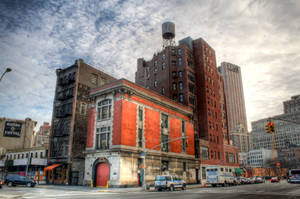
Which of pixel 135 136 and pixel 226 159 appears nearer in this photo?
pixel 135 136

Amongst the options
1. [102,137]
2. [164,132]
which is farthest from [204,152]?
[102,137]

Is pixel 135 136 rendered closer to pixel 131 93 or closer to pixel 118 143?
pixel 118 143

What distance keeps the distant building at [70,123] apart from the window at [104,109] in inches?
177

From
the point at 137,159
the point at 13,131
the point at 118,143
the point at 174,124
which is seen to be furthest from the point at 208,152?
the point at 13,131

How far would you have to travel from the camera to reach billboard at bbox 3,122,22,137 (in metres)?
81.8

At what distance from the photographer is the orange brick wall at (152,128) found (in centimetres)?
4362

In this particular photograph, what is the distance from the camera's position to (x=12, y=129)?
273 feet

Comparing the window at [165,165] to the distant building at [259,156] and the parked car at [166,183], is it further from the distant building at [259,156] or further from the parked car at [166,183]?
the distant building at [259,156]

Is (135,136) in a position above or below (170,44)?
below

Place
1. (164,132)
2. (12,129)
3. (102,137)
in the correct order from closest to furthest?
(102,137), (164,132), (12,129)

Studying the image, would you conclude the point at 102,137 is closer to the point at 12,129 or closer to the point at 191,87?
the point at 191,87

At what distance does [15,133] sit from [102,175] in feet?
193

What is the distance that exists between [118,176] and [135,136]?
720 centimetres

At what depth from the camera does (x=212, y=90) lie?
233 ft
